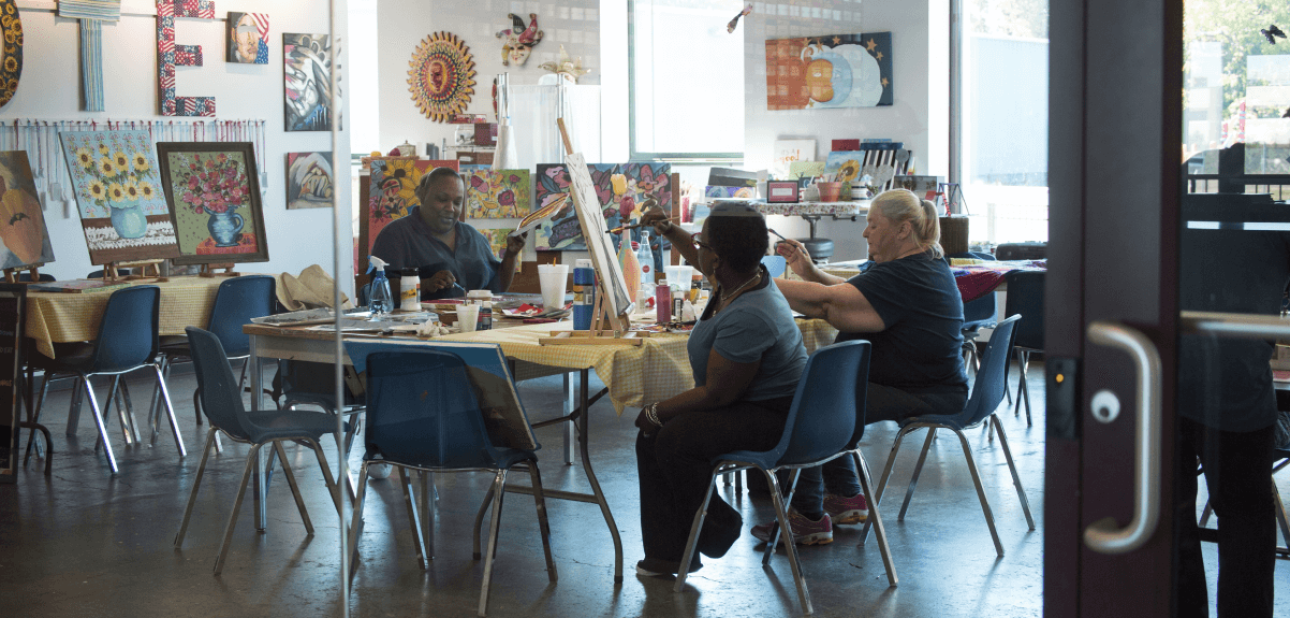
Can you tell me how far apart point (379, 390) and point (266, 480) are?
591 mm

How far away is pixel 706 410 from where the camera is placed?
3.25 m

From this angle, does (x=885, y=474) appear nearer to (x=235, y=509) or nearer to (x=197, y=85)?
(x=235, y=509)

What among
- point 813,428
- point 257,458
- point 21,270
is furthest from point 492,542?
point 21,270

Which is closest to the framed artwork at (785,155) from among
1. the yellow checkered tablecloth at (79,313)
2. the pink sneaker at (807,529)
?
the pink sneaker at (807,529)

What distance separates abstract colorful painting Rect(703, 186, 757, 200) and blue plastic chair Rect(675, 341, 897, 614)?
690 millimetres

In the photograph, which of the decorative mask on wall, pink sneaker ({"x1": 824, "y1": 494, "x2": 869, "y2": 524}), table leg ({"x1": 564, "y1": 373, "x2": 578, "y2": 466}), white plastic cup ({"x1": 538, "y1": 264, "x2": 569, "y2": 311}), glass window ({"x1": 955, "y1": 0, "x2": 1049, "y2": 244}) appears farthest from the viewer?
table leg ({"x1": 564, "y1": 373, "x2": 578, "y2": 466})

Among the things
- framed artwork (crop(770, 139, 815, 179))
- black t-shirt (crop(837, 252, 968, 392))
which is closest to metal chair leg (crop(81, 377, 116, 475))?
framed artwork (crop(770, 139, 815, 179))

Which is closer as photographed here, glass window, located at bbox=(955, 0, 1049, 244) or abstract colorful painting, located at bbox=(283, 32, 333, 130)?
glass window, located at bbox=(955, 0, 1049, 244)

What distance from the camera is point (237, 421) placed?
332 cm

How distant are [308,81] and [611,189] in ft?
3.45

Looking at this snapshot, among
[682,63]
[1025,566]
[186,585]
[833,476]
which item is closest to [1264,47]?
[682,63]

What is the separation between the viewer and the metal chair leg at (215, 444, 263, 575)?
3.35 meters

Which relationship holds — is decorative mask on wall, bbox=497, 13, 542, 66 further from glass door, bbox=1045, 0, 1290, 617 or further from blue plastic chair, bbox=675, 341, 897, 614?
glass door, bbox=1045, 0, 1290, 617

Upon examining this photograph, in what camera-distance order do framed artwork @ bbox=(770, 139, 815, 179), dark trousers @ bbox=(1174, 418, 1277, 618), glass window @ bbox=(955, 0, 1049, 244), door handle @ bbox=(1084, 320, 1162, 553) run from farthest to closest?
1. framed artwork @ bbox=(770, 139, 815, 179)
2. glass window @ bbox=(955, 0, 1049, 244)
3. dark trousers @ bbox=(1174, 418, 1277, 618)
4. door handle @ bbox=(1084, 320, 1162, 553)
